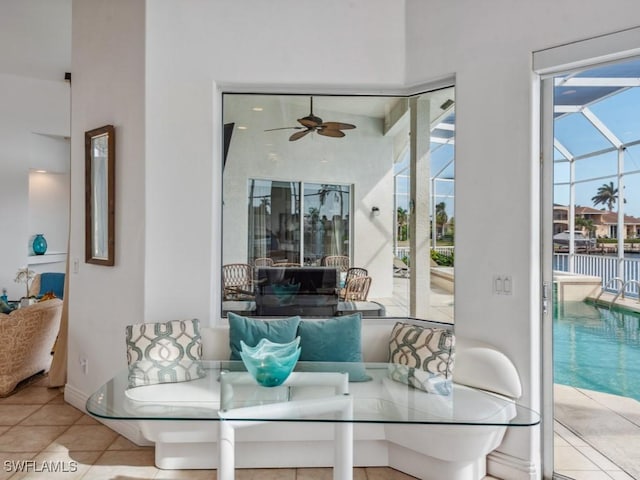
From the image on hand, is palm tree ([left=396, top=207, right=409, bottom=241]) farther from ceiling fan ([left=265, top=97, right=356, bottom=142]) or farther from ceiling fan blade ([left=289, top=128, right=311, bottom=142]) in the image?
ceiling fan blade ([left=289, top=128, right=311, bottom=142])

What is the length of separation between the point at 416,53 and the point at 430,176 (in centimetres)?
83

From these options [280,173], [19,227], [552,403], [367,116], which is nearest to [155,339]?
[280,173]

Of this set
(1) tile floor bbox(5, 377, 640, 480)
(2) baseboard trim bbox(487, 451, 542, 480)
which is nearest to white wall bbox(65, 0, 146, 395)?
(1) tile floor bbox(5, 377, 640, 480)

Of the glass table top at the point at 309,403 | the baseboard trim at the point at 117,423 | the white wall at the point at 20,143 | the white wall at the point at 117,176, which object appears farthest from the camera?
the white wall at the point at 20,143

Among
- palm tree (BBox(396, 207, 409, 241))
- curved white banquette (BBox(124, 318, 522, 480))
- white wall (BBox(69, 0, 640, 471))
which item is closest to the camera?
curved white banquette (BBox(124, 318, 522, 480))

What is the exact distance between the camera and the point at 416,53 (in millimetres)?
3150

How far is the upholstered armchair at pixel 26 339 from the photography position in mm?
3939

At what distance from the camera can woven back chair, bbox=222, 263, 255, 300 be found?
3357 millimetres

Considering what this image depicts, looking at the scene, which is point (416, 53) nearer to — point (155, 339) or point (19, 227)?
point (155, 339)

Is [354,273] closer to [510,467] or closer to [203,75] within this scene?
[510,467]

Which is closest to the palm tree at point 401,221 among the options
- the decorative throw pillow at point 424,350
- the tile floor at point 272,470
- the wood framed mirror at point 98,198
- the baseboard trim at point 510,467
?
the decorative throw pillow at point 424,350

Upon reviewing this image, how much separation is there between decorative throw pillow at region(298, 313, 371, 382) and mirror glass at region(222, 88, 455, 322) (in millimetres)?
339

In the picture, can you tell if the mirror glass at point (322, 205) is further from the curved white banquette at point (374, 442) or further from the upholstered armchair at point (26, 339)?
the upholstered armchair at point (26, 339)

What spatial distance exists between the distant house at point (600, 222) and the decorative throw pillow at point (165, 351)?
2.19 m
